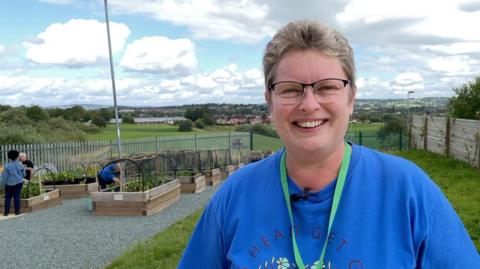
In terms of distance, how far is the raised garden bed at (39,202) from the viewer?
13.3m

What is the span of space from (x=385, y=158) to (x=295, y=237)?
426 mm

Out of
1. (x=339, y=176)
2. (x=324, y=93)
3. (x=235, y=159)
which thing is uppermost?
(x=324, y=93)

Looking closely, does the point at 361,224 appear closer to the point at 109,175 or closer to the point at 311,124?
the point at 311,124

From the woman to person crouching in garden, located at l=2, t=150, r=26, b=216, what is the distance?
12.0m

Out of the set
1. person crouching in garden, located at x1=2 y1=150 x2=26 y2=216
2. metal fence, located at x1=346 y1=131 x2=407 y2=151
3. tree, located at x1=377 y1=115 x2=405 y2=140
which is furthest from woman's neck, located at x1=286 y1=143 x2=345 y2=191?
tree, located at x1=377 y1=115 x2=405 y2=140

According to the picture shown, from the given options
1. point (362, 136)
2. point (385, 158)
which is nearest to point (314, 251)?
point (385, 158)

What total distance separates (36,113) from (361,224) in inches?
1631

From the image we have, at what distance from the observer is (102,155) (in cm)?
2406

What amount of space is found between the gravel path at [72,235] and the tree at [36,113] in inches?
1077

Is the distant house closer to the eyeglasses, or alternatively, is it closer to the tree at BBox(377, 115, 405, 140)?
the tree at BBox(377, 115, 405, 140)

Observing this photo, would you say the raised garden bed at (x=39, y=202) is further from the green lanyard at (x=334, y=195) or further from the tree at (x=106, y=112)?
the tree at (x=106, y=112)

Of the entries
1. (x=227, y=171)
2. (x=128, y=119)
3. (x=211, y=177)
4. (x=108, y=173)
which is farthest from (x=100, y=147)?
(x=128, y=119)

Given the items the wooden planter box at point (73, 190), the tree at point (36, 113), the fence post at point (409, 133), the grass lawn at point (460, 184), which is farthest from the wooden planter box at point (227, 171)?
the tree at point (36, 113)

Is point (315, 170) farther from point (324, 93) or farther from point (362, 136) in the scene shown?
point (362, 136)
